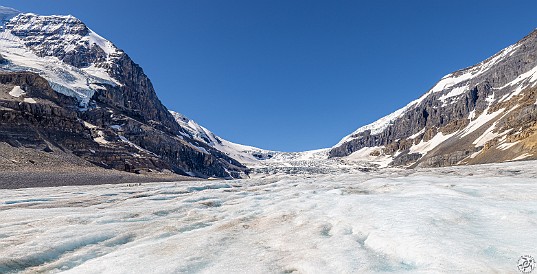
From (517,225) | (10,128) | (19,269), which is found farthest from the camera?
(10,128)

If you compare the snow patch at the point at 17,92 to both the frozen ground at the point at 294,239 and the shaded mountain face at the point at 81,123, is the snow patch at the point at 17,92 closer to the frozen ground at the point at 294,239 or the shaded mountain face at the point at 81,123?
the shaded mountain face at the point at 81,123

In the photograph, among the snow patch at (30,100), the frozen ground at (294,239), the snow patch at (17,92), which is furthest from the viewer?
the snow patch at (17,92)

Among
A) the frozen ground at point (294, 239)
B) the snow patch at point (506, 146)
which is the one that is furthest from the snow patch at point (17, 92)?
the snow patch at point (506, 146)

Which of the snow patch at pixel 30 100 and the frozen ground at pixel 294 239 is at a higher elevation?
the snow patch at pixel 30 100

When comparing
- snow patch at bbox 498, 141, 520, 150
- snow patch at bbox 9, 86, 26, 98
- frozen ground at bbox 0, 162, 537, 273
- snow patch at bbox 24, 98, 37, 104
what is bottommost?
frozen ground at bbox 0, 162, 537, 273

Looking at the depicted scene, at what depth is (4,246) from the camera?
28.7ft

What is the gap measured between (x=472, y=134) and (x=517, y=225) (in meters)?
198

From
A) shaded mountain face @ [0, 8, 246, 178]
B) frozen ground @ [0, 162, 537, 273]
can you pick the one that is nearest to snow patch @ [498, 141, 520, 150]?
shaded mountain face @ [0, 8, 246, 178]

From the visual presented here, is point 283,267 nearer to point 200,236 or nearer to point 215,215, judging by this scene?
point 200,236

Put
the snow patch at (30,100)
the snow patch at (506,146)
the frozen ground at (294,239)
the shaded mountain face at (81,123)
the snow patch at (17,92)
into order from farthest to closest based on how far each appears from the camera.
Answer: the snow patch at (506,146), the snow patch at (17,92), the snow patch at (30,100), the shaded mountain face at (81,123), the frozen ground at (294,239)

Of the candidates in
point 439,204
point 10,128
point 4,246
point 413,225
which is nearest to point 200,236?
point 4,246

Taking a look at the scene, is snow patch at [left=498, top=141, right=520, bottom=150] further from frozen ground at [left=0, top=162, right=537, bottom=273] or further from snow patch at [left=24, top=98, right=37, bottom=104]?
snow patch at [left=24, top=98, right=37, bottom=104]

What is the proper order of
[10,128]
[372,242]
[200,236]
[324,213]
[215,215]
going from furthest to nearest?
[10,128] → [215,215] → [324,213] → [200,236] → [372,242]

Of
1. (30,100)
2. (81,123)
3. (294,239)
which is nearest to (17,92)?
(30,100)
